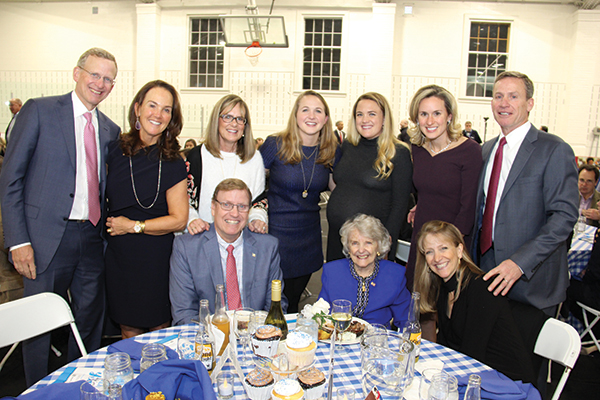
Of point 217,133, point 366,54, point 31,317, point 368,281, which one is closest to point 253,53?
point 366,54

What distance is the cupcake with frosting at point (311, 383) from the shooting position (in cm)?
114

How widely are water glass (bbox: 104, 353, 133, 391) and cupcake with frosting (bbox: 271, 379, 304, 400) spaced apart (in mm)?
500

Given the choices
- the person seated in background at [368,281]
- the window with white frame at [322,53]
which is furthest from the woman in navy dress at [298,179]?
the window with white frame at [322,53]

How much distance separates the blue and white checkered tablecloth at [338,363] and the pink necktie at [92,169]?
1002 millimetres

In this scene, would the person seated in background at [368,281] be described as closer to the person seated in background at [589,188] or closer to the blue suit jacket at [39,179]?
the blue suit jacket at [39,179]

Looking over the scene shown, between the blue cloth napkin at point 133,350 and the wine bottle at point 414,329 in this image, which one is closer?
the blue cloth napkin at point 133,350

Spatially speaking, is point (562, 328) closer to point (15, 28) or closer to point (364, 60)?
point (364, 60)

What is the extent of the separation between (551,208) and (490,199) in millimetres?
302

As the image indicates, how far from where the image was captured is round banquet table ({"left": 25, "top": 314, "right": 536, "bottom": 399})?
4.41ft

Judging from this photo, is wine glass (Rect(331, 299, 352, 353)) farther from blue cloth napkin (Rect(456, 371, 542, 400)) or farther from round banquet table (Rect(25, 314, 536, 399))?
blue cloth napkin (Rect(456, 371, 542, 400))

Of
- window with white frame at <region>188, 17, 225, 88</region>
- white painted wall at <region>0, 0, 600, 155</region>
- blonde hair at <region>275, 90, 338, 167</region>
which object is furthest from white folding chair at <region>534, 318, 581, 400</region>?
window with white frame at <region>188, 17, 225, 88</region>

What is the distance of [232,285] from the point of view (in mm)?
2074

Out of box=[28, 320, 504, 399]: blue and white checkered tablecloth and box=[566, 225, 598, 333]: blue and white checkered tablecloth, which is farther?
box=[566, 225, 598, 333]: blue and white checkered tablecloth

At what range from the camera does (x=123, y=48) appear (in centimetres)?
1284
